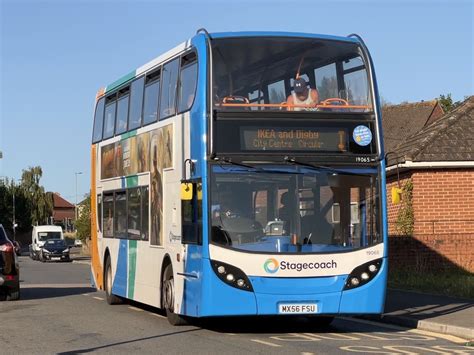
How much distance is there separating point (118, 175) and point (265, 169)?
231 inches

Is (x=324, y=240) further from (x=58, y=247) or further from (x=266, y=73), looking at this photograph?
(x=58, y=247)

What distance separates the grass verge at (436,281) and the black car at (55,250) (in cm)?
3781

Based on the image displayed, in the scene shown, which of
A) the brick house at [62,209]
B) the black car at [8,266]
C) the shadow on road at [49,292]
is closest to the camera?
the black car at [8,266]

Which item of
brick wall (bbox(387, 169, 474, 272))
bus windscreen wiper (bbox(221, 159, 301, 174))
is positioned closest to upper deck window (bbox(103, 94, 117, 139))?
bus windscreen wiper (bbox(221, 159, 301, 174))

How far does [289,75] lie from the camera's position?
569 inches

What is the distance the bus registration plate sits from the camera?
44.5 ft

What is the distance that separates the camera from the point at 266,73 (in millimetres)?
14344

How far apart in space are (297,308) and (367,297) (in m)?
1.04

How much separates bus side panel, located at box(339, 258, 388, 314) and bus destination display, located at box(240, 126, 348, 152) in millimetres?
1794

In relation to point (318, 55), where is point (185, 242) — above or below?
below

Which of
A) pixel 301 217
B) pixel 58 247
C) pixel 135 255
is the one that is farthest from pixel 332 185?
pixel 58 247

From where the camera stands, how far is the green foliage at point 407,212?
26122 millimetres

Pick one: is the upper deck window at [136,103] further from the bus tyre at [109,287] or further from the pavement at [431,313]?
the pavement at [431,313]

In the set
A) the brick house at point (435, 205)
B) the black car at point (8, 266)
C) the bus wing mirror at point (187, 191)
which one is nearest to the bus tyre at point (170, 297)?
the bus wing mirror at point (187, 191)
